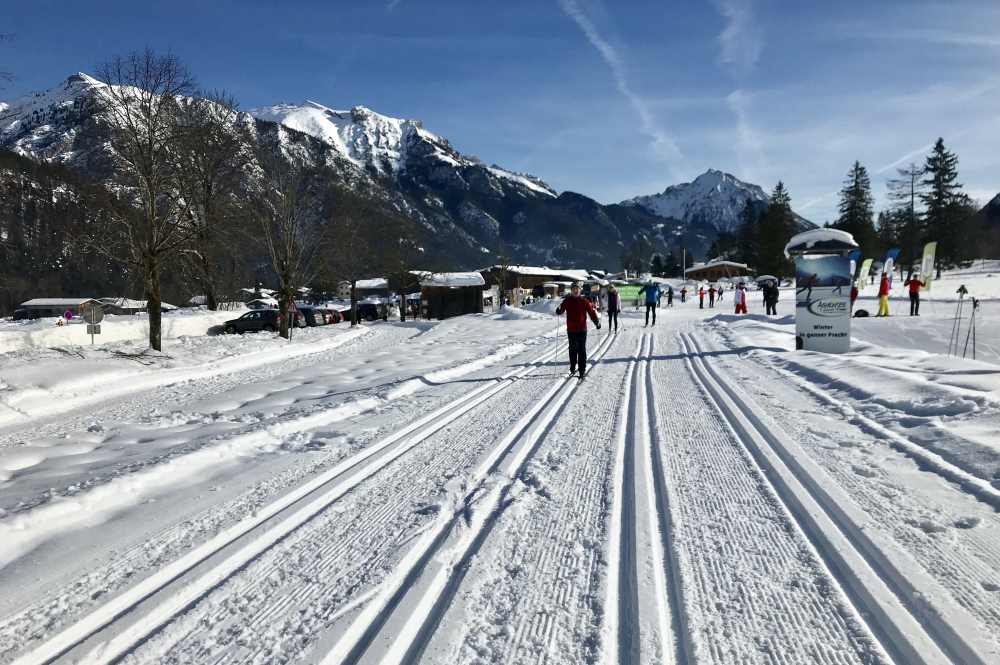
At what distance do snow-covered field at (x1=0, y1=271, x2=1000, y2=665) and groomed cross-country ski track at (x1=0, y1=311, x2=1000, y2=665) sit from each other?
0.02 m

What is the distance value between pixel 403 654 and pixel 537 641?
1.93 feet

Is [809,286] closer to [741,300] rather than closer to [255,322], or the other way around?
[741,300]

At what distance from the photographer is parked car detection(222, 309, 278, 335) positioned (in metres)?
27.5

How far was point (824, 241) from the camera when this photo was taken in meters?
12.4

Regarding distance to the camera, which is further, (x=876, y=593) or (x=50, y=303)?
(x=50, y=303)

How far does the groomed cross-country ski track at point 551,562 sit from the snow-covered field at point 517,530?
0.02m

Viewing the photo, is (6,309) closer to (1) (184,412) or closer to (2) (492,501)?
(1) (184,412)

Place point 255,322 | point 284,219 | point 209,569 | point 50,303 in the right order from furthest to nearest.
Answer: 1. point 50,303
2. point 255,322
3. point 284,219
4. point 209,569

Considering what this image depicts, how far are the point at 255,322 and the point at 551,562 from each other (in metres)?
28.0

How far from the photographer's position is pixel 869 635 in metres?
2.33

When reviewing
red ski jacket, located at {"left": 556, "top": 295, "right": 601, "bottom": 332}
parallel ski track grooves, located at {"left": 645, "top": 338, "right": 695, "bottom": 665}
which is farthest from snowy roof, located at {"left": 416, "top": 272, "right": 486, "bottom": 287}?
parallel ski track grooves, located at {"left": 645, "top": 338, "right": 695, "bottom": 665}

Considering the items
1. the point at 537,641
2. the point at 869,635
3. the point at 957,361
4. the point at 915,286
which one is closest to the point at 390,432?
the point at 537,641

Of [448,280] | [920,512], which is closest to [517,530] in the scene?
[920,512]

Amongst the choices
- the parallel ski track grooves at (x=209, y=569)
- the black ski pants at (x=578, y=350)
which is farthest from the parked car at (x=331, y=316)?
the parallel ski track grooves at (x=209, y=569)
